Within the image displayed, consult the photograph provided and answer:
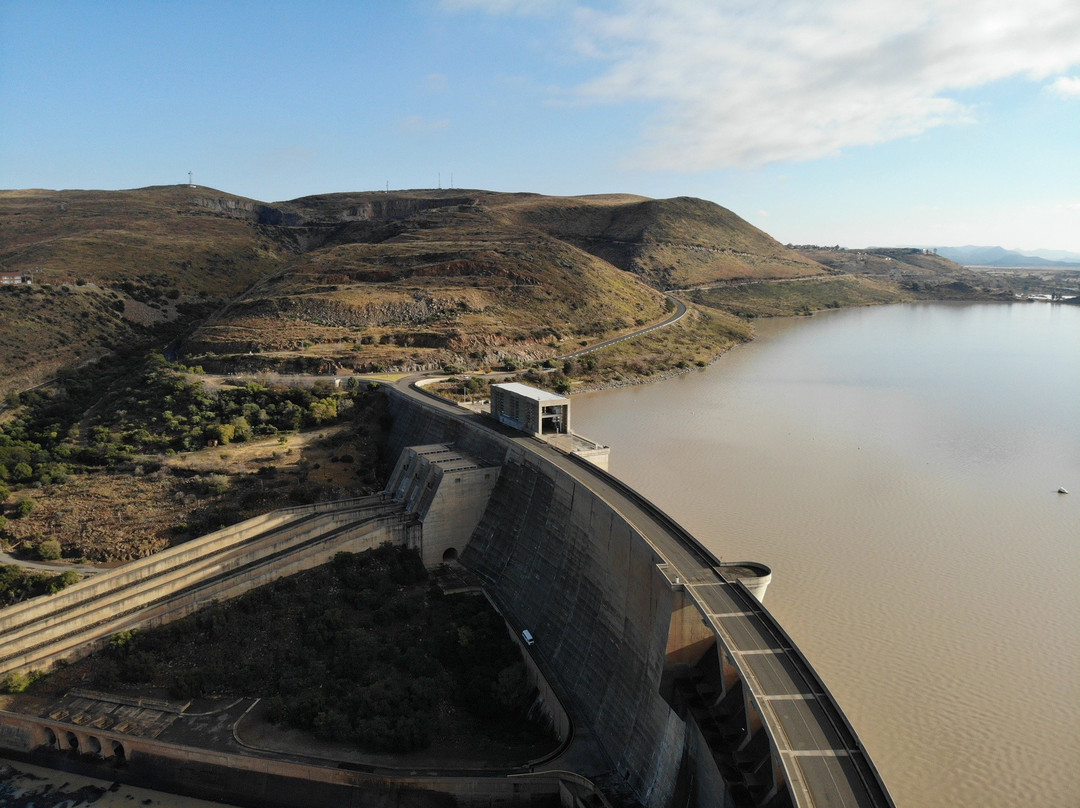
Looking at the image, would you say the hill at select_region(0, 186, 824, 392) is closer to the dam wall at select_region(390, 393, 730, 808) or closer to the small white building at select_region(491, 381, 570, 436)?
the small white building at select_region(491, 381, 570, 436)

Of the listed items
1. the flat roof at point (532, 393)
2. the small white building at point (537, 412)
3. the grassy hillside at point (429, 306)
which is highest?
the grassy hillside at point (429, 306)

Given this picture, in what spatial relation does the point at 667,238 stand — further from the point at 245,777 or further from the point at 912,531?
the point at 245,777

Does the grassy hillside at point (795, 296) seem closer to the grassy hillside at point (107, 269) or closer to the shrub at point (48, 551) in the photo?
the grassy hillside at point (107, 269)

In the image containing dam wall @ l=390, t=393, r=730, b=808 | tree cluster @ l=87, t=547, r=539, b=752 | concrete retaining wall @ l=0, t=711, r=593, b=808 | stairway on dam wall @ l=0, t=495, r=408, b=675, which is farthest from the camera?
stairway on dam wall @ l=0, t=495, r=408, b=675

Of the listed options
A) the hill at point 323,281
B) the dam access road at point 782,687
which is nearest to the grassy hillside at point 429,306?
Result: the hill at point 323,281

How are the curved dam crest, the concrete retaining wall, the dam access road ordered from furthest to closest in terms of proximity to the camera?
the concrete retaining wall → the curved dam crest → the dam access road

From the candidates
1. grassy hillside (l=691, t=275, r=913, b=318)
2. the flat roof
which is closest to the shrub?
the flat roof

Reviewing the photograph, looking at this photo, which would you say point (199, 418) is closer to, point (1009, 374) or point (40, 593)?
point (40, 593)

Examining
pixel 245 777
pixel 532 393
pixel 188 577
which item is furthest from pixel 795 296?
pixel 245 777
